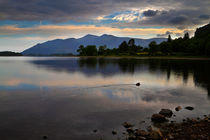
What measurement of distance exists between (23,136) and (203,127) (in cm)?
1643

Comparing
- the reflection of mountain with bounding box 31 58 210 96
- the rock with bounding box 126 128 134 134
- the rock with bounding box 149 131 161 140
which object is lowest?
the rock with bounding box 126 128 134 134

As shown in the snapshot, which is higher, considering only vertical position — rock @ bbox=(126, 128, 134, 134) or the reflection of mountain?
the reflection of mountain

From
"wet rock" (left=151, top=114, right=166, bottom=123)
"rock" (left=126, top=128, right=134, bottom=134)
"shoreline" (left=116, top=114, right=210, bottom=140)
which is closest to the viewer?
"shoreline" (left=116, top=114, right=210, bottom=140)

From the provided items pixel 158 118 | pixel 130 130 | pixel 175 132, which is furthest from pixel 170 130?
pixel 130 130

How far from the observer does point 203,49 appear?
587 ft

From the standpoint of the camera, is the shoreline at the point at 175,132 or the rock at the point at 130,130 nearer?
the shoreline at the point at 175,132

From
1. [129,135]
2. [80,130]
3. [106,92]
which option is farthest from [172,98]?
[80,130]

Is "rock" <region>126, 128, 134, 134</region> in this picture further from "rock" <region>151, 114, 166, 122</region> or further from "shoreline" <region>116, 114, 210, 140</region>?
"rock" <region>151, 114, 166, 122</region>

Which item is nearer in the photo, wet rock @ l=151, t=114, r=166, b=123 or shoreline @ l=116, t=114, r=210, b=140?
shoreline @ l=116, t=114, r=210, b=140

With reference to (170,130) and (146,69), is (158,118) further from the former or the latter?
(146,69)

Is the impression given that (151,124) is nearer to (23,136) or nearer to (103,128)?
(103,128)

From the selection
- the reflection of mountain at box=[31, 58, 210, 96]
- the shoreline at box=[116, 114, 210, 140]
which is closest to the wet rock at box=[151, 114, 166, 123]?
the shoreline at box=[116, 114, 210, 140]

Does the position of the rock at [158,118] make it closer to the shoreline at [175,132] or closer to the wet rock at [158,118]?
the wet rock at [158,118]

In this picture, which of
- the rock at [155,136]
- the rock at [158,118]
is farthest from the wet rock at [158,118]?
the rock at [155,136]
